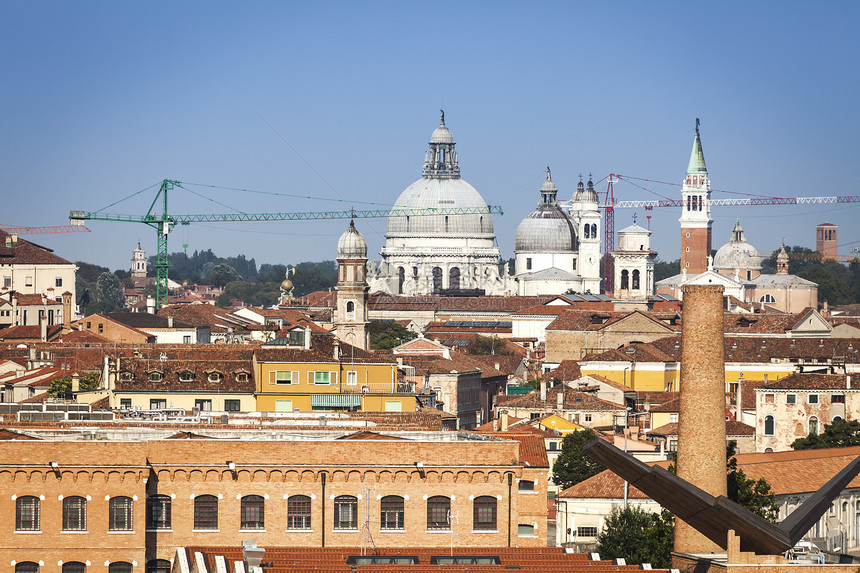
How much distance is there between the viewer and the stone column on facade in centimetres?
3531

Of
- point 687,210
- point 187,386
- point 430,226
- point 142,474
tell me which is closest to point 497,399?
point 187,386

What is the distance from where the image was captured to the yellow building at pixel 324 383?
53.0 meters

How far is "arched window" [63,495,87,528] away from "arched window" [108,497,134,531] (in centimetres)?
39

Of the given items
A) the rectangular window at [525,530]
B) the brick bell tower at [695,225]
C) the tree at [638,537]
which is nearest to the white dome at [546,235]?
the brick bell tower at [695,225]

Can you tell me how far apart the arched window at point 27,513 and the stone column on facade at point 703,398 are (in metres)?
10.4

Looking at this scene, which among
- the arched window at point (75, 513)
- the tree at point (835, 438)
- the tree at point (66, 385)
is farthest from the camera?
the tree at point (835, 438)

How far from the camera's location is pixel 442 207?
184 meters

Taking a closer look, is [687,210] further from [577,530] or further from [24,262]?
[577,530]

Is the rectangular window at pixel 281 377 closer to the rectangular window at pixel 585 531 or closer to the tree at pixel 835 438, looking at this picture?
the rectangular window at pixel 585 531

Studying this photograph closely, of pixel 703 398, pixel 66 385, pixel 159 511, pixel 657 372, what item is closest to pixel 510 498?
pixel 703 398

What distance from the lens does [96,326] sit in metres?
86.8

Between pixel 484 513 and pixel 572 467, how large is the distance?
70.2ft

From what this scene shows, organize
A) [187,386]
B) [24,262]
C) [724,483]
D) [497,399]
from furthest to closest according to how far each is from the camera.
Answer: [24,262], [497,399], [187,386], [724,483]

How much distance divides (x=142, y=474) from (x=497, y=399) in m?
44.5
